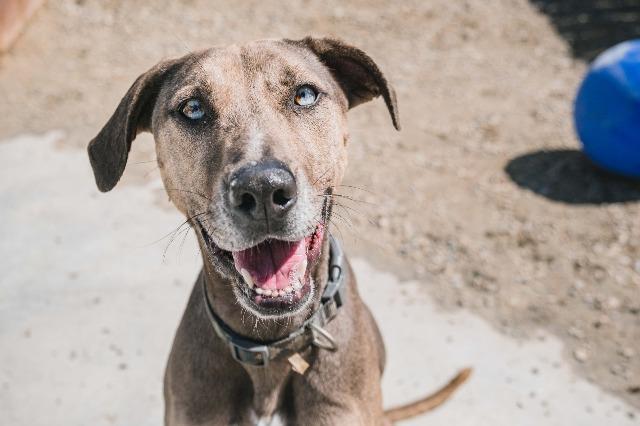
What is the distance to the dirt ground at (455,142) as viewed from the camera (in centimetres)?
554

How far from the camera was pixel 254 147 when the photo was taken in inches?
110

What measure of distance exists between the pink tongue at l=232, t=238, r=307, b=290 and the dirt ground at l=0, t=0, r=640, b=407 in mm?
1323

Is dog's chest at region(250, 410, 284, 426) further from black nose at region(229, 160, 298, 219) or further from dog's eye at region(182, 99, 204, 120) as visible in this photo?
dog's eye at region(182, 99, 204, 120)

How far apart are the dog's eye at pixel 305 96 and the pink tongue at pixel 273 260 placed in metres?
0.70

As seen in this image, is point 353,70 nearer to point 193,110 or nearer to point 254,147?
point 193,110

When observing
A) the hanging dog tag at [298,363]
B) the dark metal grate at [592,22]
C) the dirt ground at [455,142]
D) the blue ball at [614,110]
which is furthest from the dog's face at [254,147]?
the dark metal grate at [592,22]

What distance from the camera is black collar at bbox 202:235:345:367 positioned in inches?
123

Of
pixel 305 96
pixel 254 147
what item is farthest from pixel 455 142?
pixel 254 147

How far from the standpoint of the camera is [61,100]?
8.50 metres

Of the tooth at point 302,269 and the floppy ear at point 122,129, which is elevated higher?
the floppy ear at point 122,129

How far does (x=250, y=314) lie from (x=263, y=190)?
85 cm

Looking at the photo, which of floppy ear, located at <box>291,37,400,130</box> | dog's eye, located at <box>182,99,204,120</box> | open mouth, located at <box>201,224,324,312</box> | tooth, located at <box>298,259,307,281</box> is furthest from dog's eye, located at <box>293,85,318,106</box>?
tooth, located at <box>298,259,307,281</box>

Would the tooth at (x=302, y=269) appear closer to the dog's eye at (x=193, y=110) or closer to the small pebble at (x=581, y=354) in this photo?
the dog's eye at (x=193, y=110)

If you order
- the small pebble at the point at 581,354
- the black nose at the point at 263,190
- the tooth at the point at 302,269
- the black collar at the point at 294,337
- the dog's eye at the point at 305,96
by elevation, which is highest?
the dog's eye at the point at 305,96
